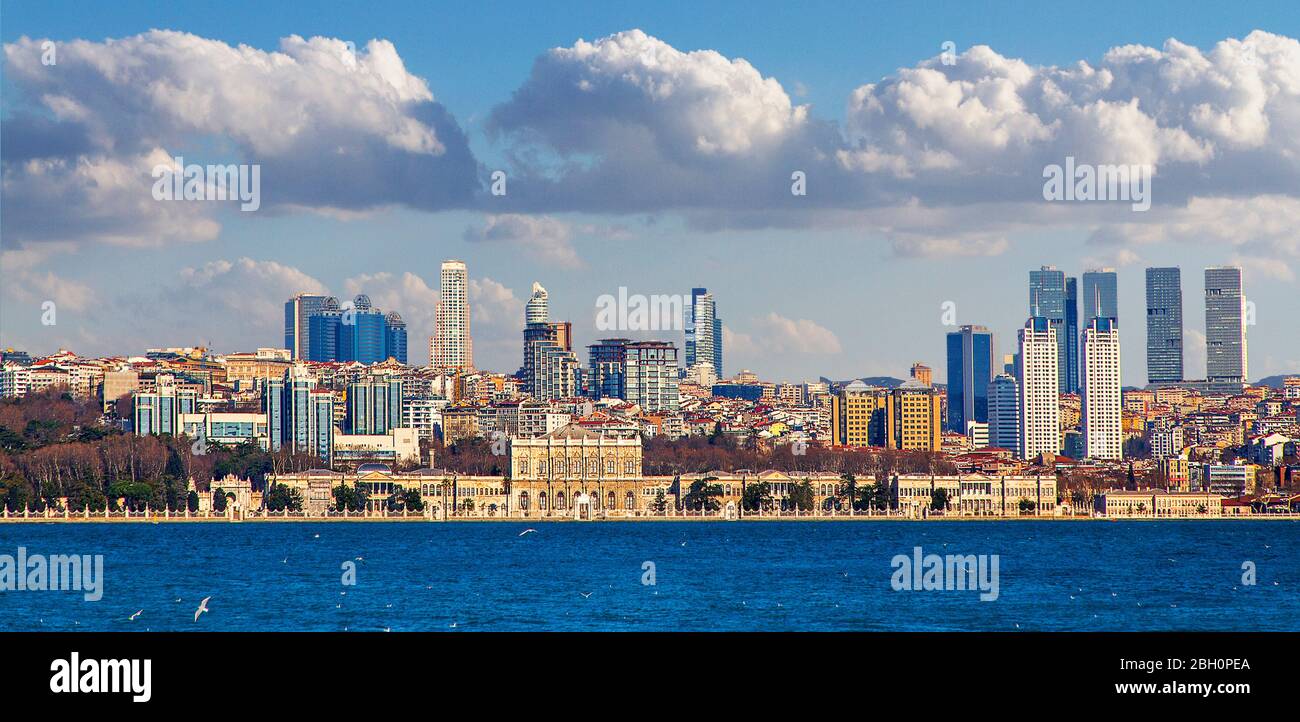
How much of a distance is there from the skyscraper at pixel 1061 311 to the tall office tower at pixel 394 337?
4452 centimetres

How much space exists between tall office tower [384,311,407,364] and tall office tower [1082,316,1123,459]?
4925cm

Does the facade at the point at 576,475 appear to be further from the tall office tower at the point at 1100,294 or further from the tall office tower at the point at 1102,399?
the tall office tower at the point at 1100,294

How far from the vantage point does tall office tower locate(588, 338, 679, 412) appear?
107625 mm

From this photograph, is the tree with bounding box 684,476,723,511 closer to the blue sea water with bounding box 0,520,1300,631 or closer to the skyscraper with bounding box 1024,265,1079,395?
the blue sea water with bounding box 0,520,1300,631

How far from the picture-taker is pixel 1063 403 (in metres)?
119

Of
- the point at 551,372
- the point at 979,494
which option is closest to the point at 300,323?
the point at 551,372

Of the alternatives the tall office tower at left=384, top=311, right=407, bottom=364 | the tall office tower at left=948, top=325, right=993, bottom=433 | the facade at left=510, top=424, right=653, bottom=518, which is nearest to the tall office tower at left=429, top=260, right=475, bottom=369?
the tall office tower at left=384, top=311, right=407, bottom=364

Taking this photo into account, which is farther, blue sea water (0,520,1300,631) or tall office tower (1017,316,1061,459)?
tall office tower (1017,316,1061,459)

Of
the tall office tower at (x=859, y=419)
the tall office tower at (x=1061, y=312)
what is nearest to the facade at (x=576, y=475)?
the tall office tower at (x=859, y=419)

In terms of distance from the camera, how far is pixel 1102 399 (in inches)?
4154

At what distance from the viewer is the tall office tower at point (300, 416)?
81688 mm

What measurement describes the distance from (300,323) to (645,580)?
4220 inches
